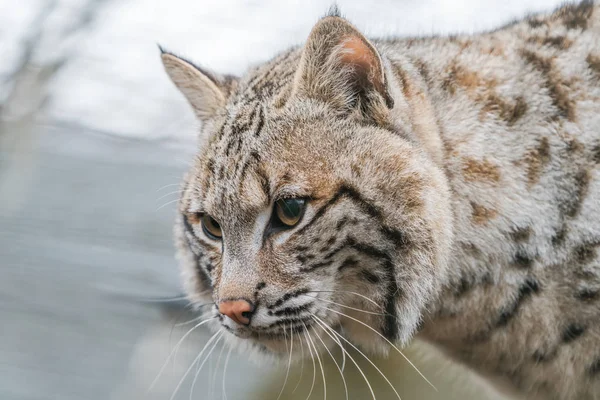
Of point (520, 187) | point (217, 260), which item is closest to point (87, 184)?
point (217, 260)

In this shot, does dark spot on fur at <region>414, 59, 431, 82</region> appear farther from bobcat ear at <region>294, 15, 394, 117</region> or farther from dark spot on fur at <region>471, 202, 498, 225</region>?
dark spot on fur at <region>471, 202, 498, 225</region>

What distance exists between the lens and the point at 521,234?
3.21 metres

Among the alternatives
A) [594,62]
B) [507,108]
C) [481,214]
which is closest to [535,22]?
[594,62]

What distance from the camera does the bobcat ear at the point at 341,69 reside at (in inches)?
118

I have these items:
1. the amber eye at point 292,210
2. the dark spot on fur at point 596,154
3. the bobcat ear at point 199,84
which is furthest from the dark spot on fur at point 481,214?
the bobcat ear at point 199,84

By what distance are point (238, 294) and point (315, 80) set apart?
0.95 meters

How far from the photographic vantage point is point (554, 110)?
3.26m

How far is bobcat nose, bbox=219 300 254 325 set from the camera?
9.81 feet

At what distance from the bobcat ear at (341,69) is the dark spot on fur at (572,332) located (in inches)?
47.9

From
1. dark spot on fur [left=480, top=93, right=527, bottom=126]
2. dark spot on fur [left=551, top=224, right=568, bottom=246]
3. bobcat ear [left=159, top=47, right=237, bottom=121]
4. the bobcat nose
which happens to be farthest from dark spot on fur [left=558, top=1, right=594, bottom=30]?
the bobcat nose

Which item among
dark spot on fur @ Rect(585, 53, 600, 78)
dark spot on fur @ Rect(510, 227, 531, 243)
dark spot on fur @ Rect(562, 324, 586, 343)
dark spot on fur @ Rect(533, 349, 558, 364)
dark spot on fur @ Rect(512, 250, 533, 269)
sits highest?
dark spot on fur @ Rect(585, 53, 600, 78)

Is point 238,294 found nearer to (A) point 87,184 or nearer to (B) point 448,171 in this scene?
(B) point 448,171

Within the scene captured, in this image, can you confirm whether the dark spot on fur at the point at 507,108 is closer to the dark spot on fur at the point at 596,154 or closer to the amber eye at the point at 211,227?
the dark spot on fur at the point at 596,154

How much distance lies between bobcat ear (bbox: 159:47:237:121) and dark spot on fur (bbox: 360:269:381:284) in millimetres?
1088
